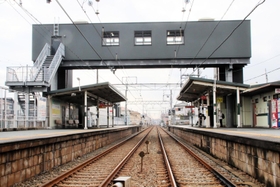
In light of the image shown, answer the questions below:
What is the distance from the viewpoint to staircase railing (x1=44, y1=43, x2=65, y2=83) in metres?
25.2

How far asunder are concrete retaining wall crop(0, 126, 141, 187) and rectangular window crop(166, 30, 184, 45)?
17087 millimetres

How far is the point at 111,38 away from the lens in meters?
29.5

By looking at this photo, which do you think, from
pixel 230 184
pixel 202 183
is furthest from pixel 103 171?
pixel 230 184

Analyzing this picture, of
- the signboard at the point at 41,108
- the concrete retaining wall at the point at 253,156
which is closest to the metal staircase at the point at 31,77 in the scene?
the signboard at the point at 41,108

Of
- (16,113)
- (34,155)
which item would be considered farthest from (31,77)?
(34,155)

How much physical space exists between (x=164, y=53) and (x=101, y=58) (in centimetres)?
578

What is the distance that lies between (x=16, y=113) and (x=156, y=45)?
14722 millimetres

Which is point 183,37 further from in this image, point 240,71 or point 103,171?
point 103,171

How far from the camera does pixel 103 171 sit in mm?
10289

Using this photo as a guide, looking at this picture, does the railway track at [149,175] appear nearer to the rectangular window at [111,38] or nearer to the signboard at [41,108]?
the signboard at [41,108]

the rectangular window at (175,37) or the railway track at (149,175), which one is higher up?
the rectangular window at (175,37)

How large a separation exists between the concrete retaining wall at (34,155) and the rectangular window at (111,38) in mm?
16241

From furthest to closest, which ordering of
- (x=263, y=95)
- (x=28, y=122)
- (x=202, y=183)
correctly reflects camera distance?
(x=263, y=95), (x=28, y=122), (x=202, y=183)

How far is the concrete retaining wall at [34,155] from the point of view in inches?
293
